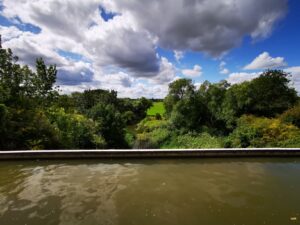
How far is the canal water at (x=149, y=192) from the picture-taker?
4539 millimetres

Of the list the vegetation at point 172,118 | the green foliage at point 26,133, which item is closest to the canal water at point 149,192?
the green foliage at point 26,133

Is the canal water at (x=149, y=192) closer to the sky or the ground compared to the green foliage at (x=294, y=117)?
closer to the ground

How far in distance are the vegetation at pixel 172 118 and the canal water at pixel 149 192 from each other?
194 inches

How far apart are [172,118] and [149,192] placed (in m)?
24.0

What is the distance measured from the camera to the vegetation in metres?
12.7

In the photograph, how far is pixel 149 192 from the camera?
5.75m

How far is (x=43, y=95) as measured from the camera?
17.8 metres

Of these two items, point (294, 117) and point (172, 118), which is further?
point (172, 118)

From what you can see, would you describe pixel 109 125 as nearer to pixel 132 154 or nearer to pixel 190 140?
pixel 190 140

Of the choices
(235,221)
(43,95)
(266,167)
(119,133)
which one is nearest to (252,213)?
(235,221)

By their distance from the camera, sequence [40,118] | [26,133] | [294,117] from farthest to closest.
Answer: [294,117] → [40,118] → [26,133]

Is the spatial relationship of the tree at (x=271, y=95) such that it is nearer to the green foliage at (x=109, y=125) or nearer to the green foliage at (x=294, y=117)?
the green foliage at (x=294, y=117)

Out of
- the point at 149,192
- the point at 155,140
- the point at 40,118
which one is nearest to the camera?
the point at 149,192

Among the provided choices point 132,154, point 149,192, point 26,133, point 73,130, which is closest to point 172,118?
point 73,130
